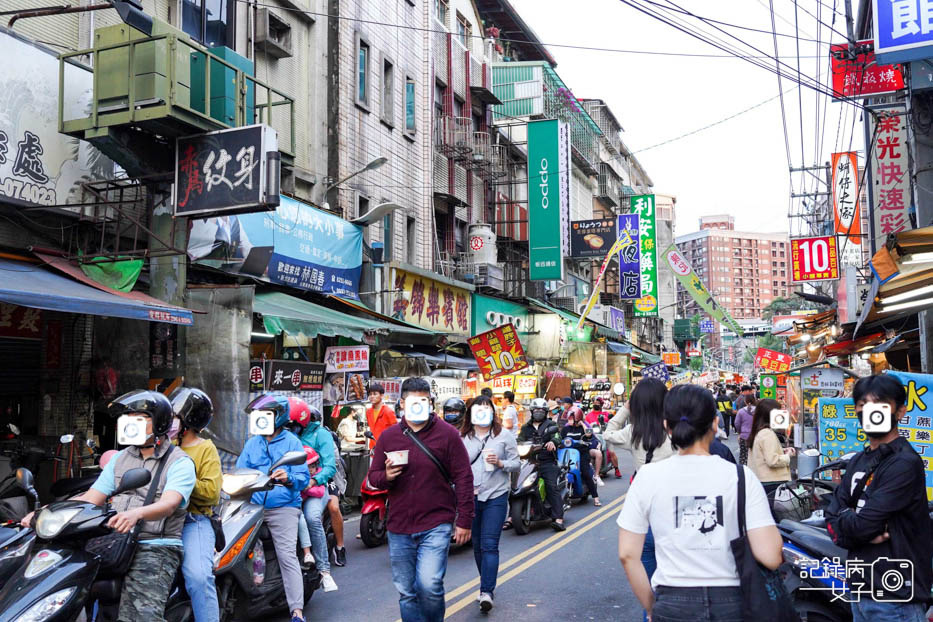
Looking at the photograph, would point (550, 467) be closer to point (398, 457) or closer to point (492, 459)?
point (492, 459)

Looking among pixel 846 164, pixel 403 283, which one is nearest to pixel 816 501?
pixel 403 283

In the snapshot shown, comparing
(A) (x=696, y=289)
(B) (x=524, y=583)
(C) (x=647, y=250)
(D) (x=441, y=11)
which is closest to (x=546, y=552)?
(B) (x=524, y=583)

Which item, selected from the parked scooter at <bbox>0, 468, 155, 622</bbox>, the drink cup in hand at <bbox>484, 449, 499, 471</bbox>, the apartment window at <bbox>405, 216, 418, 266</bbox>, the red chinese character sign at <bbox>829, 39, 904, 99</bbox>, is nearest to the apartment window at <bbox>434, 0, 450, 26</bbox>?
the apartment window at <bbox>405, 216, 418, 266</bbox>

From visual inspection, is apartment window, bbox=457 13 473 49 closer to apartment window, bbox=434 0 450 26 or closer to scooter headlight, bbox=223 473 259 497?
apartment window, bbox=434 0 450 26

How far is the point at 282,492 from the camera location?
7.07 meters

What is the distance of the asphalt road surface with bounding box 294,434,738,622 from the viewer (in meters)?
7.55

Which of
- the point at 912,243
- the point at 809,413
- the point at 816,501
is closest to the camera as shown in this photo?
the point at 816,501

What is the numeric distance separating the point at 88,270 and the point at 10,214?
3.99 ft

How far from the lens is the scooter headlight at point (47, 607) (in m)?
3.89

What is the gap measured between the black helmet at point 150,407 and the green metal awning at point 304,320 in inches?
326

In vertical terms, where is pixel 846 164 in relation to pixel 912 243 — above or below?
above

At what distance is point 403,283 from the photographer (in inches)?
878

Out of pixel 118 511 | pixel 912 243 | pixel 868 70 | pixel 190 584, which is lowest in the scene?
pixel 190 584

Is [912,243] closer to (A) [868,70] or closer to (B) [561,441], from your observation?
(B) [561,441]
